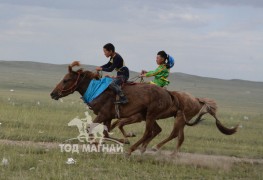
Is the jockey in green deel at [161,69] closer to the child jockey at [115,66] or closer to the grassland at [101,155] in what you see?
the child jockey at [115,66]

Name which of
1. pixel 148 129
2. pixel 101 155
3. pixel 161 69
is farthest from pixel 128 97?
pixel 161 69

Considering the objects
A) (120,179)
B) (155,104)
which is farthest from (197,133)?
(120,179)

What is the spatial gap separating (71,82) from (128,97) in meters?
1.16

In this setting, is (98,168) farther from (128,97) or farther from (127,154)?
(128,97)

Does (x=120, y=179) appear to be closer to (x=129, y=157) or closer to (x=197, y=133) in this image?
(x=129, y=157)

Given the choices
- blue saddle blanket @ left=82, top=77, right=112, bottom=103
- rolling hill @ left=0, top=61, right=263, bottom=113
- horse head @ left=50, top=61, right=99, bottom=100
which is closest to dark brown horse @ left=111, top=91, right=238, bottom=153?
blue saddle blanket @ left=82, top=77, right=112, bottom=103

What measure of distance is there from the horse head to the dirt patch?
1140 millimetres

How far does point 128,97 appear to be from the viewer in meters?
11.3

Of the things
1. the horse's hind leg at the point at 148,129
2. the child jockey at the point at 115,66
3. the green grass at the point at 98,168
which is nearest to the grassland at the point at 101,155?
the green grass at the point at 98,168

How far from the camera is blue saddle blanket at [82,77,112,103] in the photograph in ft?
36.9

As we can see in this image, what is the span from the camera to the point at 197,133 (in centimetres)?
1705

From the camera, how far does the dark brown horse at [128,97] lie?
36.9 feet

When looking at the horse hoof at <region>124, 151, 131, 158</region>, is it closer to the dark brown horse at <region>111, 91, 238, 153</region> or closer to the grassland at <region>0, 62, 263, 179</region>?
the grassland at <region>0, 62, 263, 179</region>

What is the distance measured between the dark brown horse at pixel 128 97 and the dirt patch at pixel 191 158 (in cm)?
70
